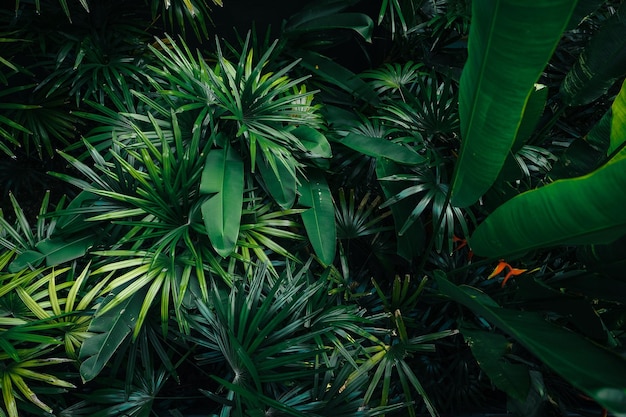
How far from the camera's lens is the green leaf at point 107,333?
122 centimetres

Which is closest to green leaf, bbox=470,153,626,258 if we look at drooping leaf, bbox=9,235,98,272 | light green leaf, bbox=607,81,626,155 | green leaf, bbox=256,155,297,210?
light green leaf, bbox=607,81,626,155

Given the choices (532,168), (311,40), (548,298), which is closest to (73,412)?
(548,298)

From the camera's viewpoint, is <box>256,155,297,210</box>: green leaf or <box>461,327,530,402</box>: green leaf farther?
<box>256,155,297,210</box>: green leaf

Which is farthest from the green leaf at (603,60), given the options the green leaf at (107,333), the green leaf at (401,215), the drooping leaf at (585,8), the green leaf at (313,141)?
the green leaf at (107,333)

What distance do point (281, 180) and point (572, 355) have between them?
0.90 metres

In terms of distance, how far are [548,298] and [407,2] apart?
1169 mm

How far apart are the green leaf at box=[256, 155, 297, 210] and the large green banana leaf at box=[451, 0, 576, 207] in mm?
522

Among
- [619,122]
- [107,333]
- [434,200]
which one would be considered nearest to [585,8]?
[619,122]

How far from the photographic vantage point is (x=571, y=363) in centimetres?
87

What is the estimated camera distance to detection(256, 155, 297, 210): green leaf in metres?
1.47

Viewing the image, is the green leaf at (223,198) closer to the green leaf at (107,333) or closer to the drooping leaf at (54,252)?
the green leaf at (107,333)

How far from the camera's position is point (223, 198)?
136 cm

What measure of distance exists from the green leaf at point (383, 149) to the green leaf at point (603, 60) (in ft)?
1.92

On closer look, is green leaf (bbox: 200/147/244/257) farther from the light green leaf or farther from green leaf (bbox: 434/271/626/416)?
the light green leaf
